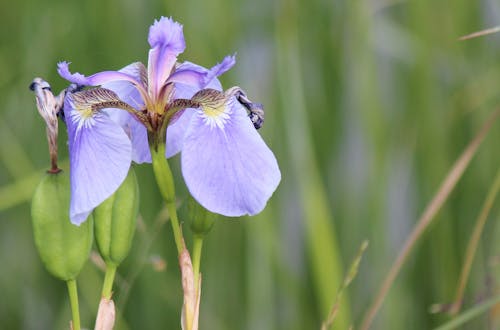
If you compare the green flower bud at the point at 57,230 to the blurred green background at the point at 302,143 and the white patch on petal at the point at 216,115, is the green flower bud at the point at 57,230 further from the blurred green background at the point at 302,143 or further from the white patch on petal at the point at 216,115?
the blurred green background at the point at 302,143

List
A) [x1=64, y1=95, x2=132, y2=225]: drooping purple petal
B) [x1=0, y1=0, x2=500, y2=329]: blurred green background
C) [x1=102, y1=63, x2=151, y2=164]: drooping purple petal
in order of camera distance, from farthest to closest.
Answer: [x1=0, y1=0, x2=500, y2=329]: blurred green background, [x1=102, y1=63, x2=151, y2=164]: drooping purple petal, [x1=64, y1=95, x2=132, y2=225]: drooping purple petal

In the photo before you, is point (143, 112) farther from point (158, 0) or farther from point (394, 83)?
point (394, 83)

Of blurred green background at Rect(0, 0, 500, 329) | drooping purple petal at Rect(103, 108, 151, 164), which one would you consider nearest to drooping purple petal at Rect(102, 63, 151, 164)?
drooping purple petal at Rect(103, 108, 151, 164)

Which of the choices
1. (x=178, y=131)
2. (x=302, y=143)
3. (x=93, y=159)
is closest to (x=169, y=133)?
(x=178, y=131)

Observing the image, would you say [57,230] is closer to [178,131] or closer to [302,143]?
[178,131]

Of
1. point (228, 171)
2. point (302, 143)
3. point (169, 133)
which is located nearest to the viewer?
point (228, 171)

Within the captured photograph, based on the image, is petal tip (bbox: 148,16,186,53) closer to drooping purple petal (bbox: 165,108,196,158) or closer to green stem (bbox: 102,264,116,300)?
drooping purple petal (bbox: 165,108,196,158)

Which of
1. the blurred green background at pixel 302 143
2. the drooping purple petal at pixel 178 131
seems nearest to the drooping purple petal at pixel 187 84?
the drooping purple petal at pixel 178 131
